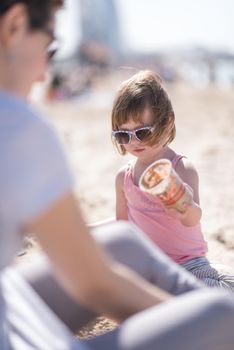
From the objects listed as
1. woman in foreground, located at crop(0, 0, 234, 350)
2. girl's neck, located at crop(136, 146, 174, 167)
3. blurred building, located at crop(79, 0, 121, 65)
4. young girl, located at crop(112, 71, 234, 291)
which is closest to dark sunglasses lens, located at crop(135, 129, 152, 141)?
young girl, located at crop(112, 71, 234, 291)

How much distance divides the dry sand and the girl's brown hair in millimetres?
393

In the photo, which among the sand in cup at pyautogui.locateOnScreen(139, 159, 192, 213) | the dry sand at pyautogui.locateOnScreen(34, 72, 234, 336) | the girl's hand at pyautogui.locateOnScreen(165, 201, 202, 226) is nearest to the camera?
the sand in cup at pyautogui.locateOnScreen(139, 159, 192, 213)

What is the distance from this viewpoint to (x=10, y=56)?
1.18 metres

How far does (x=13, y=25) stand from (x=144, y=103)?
1175 mm

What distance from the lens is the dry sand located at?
372 centimetres

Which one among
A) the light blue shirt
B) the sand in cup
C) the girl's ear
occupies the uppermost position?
the girl's ear

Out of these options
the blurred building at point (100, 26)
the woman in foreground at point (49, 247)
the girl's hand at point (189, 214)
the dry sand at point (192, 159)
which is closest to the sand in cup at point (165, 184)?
the girl's hand at point (189, 214)

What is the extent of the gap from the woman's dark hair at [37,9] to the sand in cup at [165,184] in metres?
0.63

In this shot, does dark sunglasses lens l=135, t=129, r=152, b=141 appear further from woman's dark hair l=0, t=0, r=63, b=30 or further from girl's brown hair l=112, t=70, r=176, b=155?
woman's dark hair l=0, t=0, r=63, b=30

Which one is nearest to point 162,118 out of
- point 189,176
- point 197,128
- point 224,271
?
point 189,176

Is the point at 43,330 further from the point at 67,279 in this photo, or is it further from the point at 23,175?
the point at 23,175

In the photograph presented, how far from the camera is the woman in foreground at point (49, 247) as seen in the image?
3.56 feet

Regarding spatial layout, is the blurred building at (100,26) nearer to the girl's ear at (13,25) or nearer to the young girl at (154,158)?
the young girl at (154,158)

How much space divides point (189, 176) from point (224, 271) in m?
0.46
